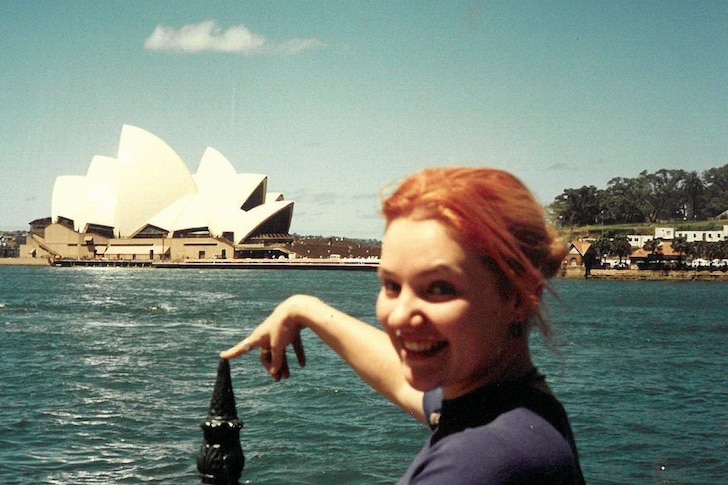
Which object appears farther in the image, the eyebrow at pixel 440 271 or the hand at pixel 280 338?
the hand at pixel 280 338

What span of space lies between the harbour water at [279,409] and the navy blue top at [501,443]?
0.11 meters

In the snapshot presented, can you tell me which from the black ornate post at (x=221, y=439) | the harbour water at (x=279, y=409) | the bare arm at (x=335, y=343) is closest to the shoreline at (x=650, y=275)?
the harbour water at (x=279, y=409)

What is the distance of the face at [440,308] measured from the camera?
23.8 inches

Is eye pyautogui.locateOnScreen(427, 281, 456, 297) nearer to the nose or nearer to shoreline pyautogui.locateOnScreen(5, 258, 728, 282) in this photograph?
the nose

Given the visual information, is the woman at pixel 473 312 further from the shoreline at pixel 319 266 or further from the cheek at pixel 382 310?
the shoreline at pixel 319 266

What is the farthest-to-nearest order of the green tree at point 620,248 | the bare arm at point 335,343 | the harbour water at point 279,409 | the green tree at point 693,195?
the green tree at point 693,195, the green tree at point 620,248, the harbour water at point 279,409, the bare arm at point 335,343

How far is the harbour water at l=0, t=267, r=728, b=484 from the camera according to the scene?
6105 mm

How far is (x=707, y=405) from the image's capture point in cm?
961

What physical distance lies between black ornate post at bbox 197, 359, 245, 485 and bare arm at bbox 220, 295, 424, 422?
3.1 inches

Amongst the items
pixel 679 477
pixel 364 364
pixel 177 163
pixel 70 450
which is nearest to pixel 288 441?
pixel 70 450

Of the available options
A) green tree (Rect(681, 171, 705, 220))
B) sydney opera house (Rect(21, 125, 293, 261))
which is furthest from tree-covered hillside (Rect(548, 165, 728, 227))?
sydney opera house (Rect(21, 125, 293, 261))

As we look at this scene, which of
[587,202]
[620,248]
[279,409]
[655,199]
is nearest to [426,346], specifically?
[279,409]

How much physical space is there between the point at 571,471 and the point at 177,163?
172 ft

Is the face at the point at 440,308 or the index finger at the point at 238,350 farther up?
the face at the point at 440,308
